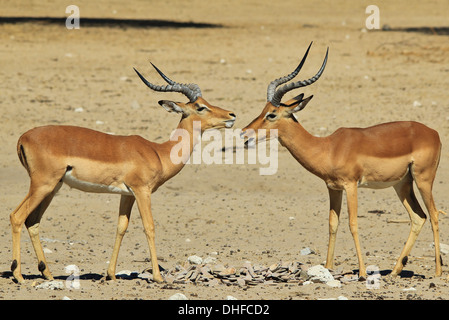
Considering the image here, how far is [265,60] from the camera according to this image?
764 inches

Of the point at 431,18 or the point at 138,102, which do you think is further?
the point at 431,18

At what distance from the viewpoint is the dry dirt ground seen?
938 centimetres

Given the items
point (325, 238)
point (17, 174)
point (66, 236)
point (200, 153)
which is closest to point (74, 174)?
point (66, 236)

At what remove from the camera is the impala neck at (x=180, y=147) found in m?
8.59

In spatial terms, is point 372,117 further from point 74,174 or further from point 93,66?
point 74,174

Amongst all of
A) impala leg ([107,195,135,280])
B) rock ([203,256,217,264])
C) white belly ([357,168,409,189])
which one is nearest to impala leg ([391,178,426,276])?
white belly ([357,168,409,189])

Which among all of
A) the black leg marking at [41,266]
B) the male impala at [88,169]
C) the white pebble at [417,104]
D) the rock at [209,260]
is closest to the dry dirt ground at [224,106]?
the white pebble at [417,104]

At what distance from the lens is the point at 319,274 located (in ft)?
27.3

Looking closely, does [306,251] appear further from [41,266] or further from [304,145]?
[41,266]

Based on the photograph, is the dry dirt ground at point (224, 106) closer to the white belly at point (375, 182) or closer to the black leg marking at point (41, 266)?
the black leg marking at point (41, 266)

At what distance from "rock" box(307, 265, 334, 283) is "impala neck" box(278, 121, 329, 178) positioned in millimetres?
942

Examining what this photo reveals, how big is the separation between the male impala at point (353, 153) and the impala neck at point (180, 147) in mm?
503

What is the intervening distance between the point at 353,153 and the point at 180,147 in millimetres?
1633

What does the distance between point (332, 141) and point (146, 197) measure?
74.9 inches
